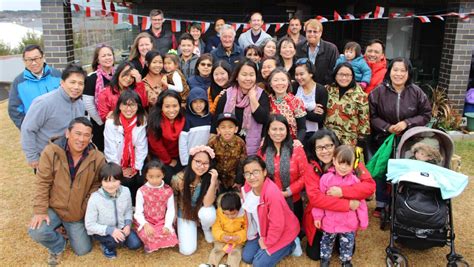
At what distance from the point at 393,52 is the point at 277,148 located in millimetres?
7418

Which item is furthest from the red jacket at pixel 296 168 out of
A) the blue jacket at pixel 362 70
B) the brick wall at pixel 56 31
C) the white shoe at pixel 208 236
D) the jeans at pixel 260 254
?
the brick wall at pixel 56 31

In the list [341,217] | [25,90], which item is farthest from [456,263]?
[25,90]

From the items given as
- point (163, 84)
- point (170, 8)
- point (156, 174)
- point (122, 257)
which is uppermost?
point (170, 8)

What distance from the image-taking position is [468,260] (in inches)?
140

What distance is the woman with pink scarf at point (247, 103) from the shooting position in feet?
12.6

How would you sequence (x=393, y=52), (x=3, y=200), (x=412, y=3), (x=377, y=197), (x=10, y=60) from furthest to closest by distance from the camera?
(x=10, y=60) < (x=393, y=52) < (x=412, y=3) < (x=3, y=200) < (x=377, y=197)

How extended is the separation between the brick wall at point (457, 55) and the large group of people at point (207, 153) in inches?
141

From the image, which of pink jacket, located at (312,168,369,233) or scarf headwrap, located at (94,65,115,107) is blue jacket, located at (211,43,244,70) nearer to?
scarf headwrap, located at (94,65,115,107)

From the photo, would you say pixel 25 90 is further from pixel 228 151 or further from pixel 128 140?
pixel 228 151

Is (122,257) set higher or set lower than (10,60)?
lower

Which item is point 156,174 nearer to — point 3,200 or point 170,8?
point 3,200

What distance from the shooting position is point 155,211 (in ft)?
12.3

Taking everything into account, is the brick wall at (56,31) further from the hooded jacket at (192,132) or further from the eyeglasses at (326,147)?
Answer: the eyeglasses at (326,147)

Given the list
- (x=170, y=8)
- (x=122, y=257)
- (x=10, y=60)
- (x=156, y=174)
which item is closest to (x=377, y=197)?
(x=156, y=174)
